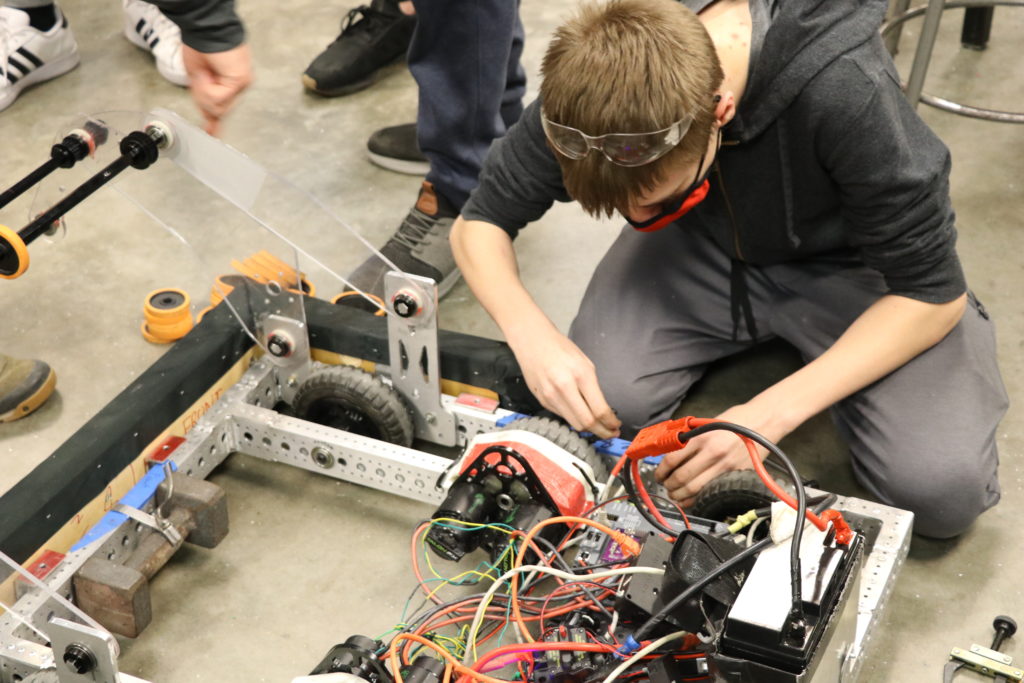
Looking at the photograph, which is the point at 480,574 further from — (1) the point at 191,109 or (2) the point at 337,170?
(1) the point at 191,109

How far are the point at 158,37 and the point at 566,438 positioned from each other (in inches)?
85.1

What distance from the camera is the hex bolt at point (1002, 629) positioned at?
6.02 feet

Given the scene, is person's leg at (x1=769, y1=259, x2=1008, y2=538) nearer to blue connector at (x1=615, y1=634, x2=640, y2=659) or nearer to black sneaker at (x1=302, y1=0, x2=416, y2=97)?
blue connector at (x1=615, y1=634, x2=640, y2=659)

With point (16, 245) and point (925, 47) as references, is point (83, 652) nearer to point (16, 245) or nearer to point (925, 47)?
point (16, 245)

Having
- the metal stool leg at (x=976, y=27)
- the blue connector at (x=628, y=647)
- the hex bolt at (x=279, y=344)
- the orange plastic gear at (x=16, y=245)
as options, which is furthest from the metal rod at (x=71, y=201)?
the metal stool leg at (x=976, y=27)

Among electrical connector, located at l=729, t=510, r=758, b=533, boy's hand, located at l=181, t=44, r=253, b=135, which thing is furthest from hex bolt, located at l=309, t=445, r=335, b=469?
electrical connector, located at l=729, t=510, r=758, b=533

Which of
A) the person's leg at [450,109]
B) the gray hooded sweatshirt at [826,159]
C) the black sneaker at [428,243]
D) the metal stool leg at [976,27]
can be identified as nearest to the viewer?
the gray hooded sweatshirt at [826,159]

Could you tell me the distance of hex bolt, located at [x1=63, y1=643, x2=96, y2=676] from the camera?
1.53m

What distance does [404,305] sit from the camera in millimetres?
2045

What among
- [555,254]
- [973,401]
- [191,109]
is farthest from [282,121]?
[973,401]

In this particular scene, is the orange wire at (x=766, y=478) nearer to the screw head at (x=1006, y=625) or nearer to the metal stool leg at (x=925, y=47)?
the screw head at (x=1006, y=625)

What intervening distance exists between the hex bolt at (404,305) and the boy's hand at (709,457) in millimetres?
502

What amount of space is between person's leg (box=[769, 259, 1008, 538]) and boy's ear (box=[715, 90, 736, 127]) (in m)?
0.58

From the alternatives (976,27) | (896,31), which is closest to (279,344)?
(896,31)
